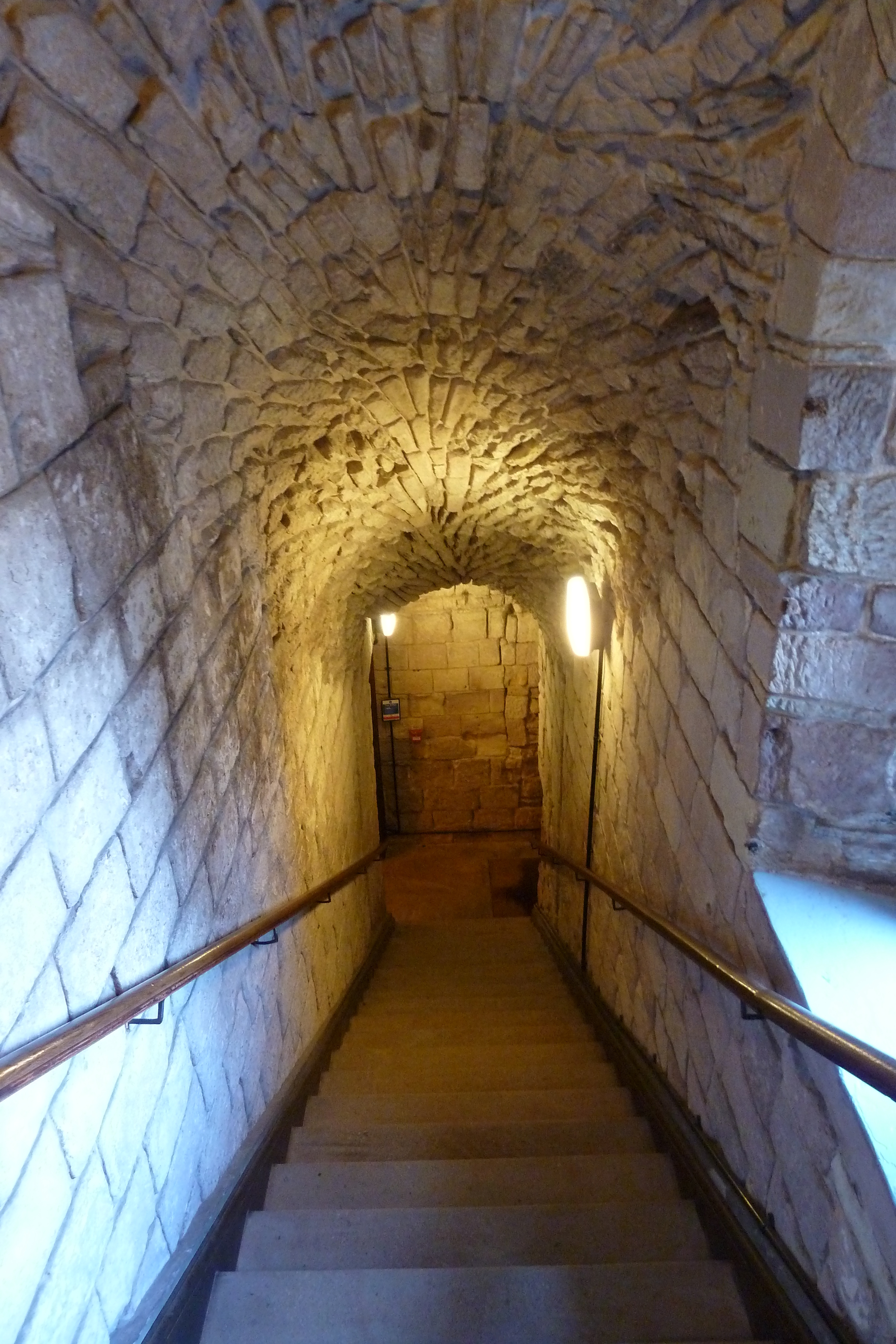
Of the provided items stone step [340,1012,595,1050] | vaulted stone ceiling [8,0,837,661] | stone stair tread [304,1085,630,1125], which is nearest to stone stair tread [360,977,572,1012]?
stone step [340,1012,595,1050]

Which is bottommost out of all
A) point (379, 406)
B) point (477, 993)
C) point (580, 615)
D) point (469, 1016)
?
point (477, 993)

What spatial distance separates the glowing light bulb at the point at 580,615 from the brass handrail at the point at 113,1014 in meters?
1.87

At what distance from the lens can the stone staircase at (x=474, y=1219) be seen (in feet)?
5.36

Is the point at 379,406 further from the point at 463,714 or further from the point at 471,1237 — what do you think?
the point at 463,714

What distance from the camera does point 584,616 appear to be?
136 inches

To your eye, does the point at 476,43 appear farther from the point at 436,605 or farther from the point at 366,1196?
the point at 436,605

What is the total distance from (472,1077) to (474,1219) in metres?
0.90

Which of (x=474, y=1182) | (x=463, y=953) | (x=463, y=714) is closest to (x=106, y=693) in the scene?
(x=474, y=1182)


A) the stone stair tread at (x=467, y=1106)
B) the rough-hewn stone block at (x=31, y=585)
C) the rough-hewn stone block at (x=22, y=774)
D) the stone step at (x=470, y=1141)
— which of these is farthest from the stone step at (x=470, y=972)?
the rough-hewn stone block at (x=31, y=585)

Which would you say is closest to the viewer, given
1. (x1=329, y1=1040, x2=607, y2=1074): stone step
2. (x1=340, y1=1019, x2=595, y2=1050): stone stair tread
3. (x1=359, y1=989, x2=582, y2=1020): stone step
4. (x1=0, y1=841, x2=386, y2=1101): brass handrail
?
(x1=0, y1=841, x2=386, y2=1101): brass handrail

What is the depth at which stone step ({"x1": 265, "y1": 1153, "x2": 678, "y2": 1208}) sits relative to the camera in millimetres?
2041

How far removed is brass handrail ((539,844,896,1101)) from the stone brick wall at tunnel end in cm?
7

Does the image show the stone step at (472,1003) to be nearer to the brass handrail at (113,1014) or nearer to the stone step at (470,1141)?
the stone step at (470,1141)

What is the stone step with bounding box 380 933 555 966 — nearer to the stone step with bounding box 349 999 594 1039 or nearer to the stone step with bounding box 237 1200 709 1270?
the stone step with bounding box 349 999 594 1039
